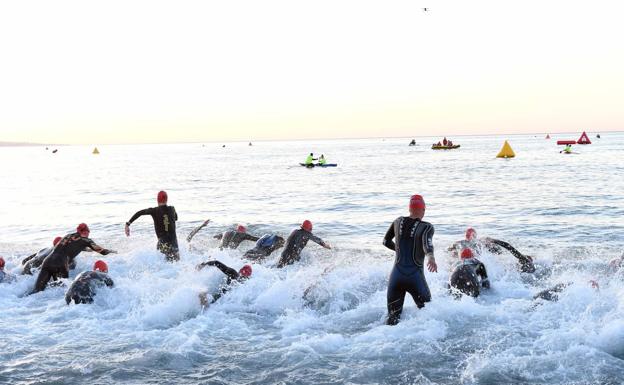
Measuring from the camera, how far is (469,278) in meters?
11.3

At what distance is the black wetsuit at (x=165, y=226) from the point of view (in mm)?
14625

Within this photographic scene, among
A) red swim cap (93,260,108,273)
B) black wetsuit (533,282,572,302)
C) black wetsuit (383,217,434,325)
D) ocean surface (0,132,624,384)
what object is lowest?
ocean surface (0,132,624,384)

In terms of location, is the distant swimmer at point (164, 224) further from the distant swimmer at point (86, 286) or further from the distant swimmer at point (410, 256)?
the distant swimmer at point (410, 256)

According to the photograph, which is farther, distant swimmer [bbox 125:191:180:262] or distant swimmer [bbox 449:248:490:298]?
distant swimmer [bbox 125:191:180:262]

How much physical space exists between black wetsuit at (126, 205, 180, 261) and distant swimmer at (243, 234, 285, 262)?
2.32m

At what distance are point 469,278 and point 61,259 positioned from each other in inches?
399

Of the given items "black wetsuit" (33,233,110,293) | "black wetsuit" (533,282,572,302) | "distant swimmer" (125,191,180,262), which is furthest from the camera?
"distant swimmer" (125,191,180,262)

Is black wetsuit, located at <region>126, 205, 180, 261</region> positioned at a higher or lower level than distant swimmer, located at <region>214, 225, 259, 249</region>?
higher

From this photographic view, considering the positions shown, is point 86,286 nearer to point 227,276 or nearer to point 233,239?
point 227,276

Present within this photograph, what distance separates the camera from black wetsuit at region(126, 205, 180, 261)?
1462 cm

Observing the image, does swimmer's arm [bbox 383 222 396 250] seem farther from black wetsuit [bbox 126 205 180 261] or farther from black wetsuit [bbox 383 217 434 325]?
black wetsuit [bbox 126 205 180 261]

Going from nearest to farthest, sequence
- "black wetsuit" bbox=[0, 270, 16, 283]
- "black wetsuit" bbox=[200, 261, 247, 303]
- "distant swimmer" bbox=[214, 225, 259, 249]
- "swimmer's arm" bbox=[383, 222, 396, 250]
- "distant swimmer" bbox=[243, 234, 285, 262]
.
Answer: "swimmer's arm" bbox=[383, 222, 396, 250]
"black wetsuit" bbox=[200, 261, 247, 303]
"black wetsuit" bbox=[0, 270, 16, 283]
"distant swimmer" bbox=[243, 234, 285, 262]
"distant swimmer" bbox=[214, 225, 259, 249]

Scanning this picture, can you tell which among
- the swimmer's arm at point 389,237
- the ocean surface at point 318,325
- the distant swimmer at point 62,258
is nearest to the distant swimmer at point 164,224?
the ocean surface at point 318,325

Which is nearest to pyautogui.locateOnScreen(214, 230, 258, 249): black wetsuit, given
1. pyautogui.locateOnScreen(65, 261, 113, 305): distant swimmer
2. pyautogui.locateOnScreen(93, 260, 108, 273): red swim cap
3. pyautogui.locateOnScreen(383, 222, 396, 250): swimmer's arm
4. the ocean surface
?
the ocean surface
